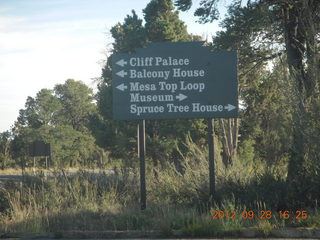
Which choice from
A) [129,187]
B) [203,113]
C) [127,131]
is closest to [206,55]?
[203,113]

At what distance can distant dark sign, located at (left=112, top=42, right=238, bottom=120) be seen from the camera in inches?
325

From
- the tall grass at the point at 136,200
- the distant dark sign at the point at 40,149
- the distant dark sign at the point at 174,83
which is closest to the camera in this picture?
the tall grass at the point at 136,200

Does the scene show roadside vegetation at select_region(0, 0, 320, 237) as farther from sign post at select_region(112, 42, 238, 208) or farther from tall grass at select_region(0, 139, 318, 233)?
sign post at select_region(112, 42, 238, 208)

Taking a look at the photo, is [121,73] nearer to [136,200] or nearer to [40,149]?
[136,200]

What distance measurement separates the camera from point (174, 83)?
827cm

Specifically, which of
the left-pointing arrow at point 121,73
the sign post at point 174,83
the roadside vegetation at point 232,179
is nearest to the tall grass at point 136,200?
the roadside vegetation at point 232,179

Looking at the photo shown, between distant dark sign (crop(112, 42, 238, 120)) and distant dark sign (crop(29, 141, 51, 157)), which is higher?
distant dark sign (crop(112, 42, 238, 120))

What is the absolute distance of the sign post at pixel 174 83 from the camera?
8.25 metres

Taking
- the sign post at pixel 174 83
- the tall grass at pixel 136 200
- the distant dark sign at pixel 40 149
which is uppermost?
the sign post at pixel 174 83

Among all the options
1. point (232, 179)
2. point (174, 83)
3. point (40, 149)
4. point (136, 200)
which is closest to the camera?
point (174, 83)

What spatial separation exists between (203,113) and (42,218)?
3.75m

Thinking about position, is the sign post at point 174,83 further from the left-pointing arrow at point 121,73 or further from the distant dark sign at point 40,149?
the distant dark sign at point 40,149

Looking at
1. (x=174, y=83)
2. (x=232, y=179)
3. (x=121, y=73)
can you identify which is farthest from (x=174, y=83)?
(x=232, y=179)

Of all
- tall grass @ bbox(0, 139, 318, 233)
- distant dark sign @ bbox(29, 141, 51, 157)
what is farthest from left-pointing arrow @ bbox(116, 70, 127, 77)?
distant dark sign @ bbox(29, 141, 51, 157)
